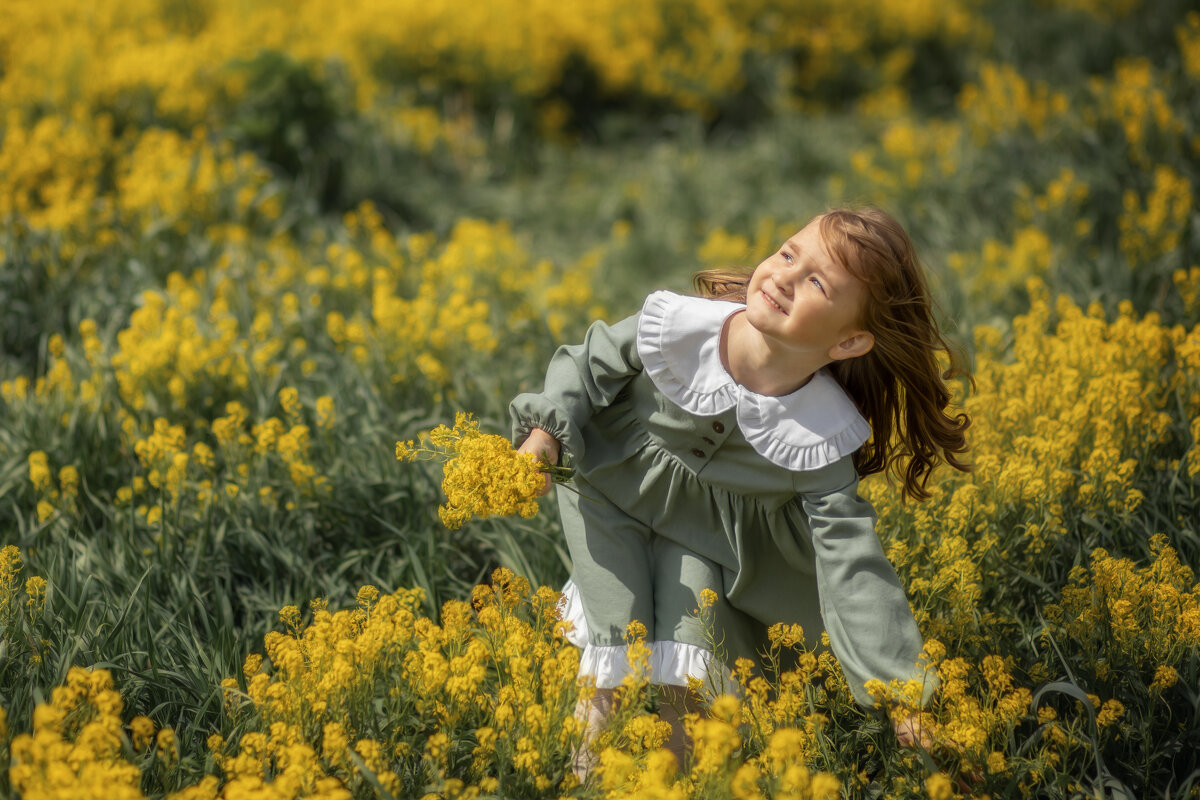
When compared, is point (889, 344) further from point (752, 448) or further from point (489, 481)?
point (489, 481)

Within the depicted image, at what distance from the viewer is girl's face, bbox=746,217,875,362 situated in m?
2.19

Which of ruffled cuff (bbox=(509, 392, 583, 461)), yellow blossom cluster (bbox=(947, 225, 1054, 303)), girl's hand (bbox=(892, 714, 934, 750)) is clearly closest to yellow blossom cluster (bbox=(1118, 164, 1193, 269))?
yellow blossom cluster (bbox=(947, 225, 1054, 303))

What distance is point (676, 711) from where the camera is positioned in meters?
2.39

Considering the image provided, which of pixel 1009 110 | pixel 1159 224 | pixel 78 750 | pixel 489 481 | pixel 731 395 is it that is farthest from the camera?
pixel 1009 110

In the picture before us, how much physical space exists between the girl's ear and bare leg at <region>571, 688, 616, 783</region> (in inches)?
35.4

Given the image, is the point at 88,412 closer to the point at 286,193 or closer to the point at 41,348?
the point at 41,348

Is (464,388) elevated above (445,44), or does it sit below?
below

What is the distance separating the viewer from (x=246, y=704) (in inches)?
87.7

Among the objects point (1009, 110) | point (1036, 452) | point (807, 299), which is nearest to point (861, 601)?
point (807, 299)

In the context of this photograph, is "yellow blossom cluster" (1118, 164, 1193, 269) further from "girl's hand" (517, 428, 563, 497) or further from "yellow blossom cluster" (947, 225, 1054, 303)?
"girl's hand" (517, 428, 563, 497)

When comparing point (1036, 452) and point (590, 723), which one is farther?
point (1036, 452)

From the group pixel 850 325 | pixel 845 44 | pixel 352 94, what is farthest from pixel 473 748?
pixel 845 44

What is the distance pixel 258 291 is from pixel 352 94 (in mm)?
2790

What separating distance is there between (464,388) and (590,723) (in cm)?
154
